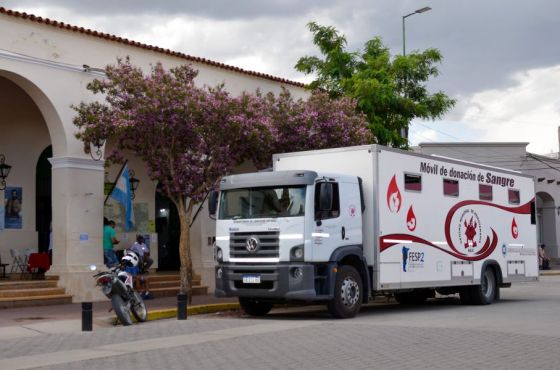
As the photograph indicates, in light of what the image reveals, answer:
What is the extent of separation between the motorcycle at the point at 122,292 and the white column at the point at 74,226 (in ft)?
14.9

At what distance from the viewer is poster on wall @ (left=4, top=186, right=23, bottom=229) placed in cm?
2225

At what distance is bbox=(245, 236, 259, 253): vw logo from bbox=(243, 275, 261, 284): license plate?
0.49 metres

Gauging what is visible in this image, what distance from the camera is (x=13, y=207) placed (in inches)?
883

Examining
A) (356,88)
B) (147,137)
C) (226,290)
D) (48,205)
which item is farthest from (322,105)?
(48,205)

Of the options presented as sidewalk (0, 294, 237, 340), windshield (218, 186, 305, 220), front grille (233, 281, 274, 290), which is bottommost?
sidewalk (0, 294, 237, 340)

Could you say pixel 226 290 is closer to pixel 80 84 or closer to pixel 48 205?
pixel 80 84

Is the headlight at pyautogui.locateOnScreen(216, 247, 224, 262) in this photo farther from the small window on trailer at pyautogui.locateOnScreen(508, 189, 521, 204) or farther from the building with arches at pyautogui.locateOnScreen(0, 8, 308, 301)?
the small window on trailer at pyautogui.locateOnScreen(508, 189, 521, 204)

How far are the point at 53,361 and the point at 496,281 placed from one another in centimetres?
1268

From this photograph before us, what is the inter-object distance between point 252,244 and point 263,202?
84cm

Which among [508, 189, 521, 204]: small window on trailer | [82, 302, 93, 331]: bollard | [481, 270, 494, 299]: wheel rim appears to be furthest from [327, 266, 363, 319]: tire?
[508, 189, 521, 204]: small window on trailer

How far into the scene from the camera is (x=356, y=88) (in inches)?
938

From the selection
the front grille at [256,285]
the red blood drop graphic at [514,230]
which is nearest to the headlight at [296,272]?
the front grille at [256,285]

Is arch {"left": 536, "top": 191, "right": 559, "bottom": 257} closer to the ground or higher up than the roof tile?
closer to the ground

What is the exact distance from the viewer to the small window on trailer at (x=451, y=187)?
57.7 feet
